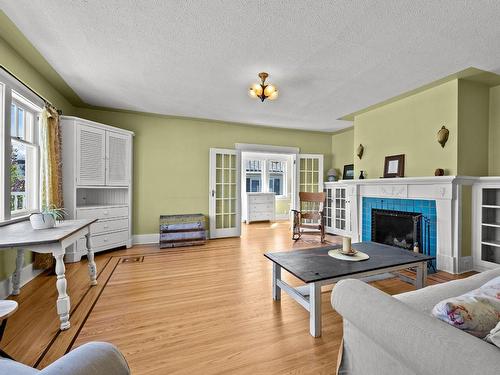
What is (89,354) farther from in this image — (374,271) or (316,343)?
(374,271)

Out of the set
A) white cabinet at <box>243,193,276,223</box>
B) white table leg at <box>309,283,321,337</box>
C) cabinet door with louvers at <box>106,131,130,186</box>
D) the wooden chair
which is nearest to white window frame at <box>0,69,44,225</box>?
cabinet door with louvers at <box>106,131,130,186</box>

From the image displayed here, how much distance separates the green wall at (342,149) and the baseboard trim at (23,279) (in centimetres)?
580

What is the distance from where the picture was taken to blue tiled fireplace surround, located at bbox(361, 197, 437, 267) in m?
3.19

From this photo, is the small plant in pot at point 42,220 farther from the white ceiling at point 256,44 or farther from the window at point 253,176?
the window at point 253,176

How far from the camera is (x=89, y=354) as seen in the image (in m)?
0.69

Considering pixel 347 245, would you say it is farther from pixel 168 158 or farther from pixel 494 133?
pixel 168 158

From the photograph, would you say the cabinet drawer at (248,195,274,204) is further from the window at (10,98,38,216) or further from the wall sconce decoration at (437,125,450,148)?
the window at (10,98,38,216)

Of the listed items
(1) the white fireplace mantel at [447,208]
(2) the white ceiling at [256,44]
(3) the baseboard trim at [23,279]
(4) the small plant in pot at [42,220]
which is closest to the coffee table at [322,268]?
(1) the white fireplace mantel at [447,208]

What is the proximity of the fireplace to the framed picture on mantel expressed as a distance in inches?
23.2

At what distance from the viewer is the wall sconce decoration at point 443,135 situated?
3.02 m

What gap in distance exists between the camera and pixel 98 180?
3691mm

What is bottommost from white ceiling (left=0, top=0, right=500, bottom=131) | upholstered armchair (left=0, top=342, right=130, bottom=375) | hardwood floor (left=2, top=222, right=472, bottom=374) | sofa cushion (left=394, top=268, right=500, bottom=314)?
hardwood floor (left=2, top=222, right=472, bottom=374)

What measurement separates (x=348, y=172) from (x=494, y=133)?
8.29ft

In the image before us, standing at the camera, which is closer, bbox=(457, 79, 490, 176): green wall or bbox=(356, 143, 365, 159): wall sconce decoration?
bbox=(457, 79, 490, 176): green wall
